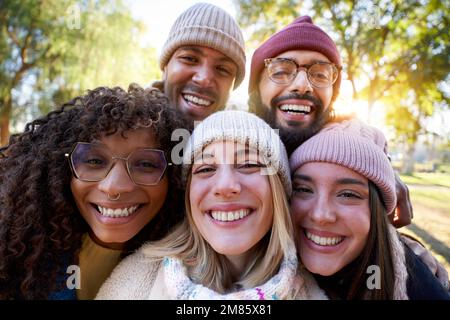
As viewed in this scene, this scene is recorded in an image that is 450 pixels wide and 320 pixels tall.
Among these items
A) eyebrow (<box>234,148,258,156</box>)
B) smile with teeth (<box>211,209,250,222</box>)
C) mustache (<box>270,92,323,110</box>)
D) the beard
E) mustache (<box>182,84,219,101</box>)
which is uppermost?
mustache (<box>182,84,219,101</box>)

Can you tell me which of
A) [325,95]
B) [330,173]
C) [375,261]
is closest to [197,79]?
[325,95]

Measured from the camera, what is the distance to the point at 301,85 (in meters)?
2.84

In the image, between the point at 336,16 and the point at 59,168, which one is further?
the point at 336,16

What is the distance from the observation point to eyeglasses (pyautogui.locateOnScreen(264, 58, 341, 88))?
116 inches

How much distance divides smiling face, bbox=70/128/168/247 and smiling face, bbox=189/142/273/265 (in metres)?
0.38

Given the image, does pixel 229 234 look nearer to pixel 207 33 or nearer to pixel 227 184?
pixel 227 184

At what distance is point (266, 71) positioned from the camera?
3170mm

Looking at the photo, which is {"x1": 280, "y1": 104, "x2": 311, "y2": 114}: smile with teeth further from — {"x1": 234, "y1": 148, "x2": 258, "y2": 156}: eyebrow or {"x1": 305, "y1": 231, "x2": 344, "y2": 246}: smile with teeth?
{"x1": 305, "y1": 231, "x2": 344, "y2": 246}: smile with teeth

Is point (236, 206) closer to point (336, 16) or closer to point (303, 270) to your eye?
point (303, 270)

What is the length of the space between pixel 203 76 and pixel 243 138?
4.50ft

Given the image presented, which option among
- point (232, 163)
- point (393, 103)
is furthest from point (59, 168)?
point (393, 103)

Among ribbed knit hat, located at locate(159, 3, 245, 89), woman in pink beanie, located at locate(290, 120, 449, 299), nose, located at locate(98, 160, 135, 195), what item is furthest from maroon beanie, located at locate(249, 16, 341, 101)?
nose, located at locate(98, 160, 135, 195)

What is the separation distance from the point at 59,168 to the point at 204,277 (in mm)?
1221

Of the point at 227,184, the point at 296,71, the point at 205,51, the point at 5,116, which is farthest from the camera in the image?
the point at 5,116
